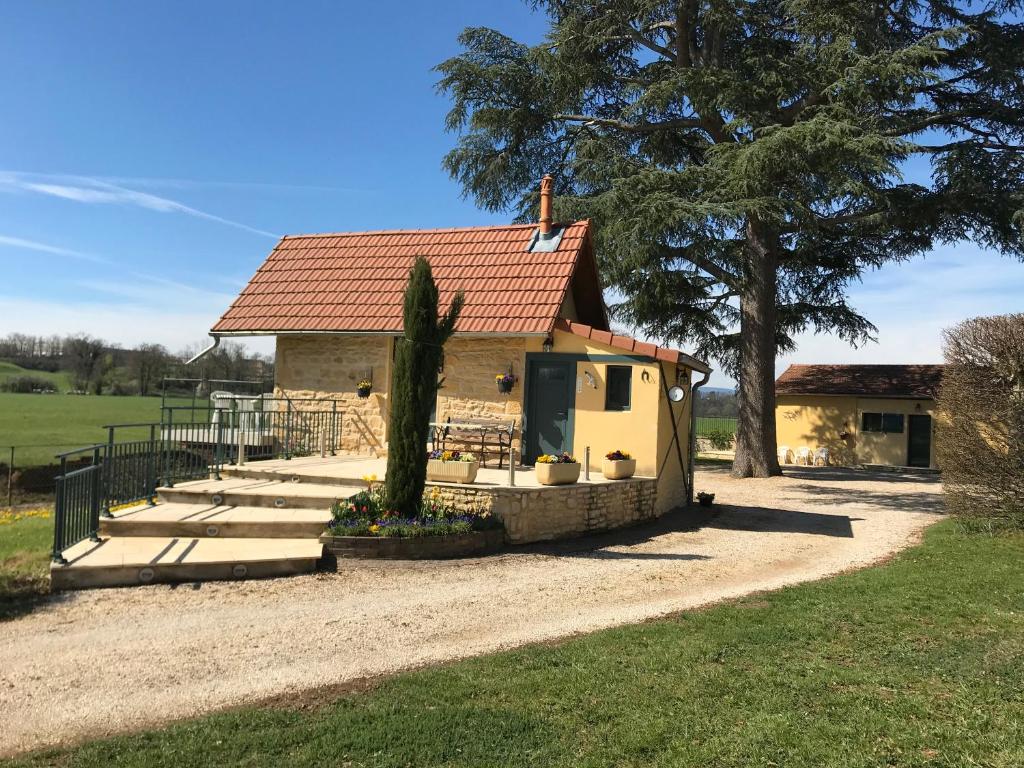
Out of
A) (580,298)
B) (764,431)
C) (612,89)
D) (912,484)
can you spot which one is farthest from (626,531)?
(612,89)

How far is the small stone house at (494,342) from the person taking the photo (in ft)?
41.4

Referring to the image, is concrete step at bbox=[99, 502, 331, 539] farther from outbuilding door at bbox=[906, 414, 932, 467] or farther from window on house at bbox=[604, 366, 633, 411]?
outbuilding door at bbox=[906, 414, 932, 467]

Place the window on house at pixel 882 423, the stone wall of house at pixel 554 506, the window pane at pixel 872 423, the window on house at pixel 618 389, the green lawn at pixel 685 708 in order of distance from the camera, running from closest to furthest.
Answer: the green lawn at pixel 685 708 < the stone wall of house at pixel 554 506 < the window on house at pixel 618 389 < the window on house at pixel 882 423 < the window pane at pixel 872 423

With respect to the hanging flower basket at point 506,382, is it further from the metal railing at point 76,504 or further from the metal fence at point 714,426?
the metal fence at point 714,426

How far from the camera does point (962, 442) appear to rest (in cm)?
1082

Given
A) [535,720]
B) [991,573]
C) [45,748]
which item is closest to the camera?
[45,748]

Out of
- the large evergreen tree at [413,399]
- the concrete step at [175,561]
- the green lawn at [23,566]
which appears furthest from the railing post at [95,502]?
the large evergreen tree at [413,399]

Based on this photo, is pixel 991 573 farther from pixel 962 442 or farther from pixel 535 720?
pixel 535 720

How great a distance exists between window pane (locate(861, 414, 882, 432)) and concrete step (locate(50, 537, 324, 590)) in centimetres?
2459

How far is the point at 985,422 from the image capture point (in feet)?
35.0

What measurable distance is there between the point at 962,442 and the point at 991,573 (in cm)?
341

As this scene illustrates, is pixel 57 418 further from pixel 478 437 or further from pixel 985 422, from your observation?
pixel 985 422

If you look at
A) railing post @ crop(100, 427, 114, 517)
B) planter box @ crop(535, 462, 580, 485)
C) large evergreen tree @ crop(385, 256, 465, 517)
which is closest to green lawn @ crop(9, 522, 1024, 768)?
large evergreen tree @ crop(385, 256, 465, 517)

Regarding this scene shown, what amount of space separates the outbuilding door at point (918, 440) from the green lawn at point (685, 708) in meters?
22.6
